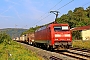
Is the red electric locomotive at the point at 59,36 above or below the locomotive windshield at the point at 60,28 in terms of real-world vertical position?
below

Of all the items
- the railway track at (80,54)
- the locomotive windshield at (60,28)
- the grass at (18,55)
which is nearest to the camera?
the grass at (18,55)

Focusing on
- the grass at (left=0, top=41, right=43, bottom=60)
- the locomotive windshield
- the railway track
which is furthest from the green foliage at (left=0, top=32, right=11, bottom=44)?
the railway track

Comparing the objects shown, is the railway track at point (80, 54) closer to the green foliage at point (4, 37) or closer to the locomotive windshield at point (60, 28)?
the locomotive windshield at point (60, 28)

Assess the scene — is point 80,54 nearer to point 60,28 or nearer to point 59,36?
point 59,36

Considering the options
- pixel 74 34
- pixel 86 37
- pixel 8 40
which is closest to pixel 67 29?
pixel 8 40

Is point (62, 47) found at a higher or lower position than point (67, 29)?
lower

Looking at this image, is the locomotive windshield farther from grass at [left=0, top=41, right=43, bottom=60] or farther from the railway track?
grass at [left=0, top=41, right=43, bottom=60]

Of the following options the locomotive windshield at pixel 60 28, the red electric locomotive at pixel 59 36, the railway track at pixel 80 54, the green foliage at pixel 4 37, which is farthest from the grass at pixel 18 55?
the green foliage at pixel 4 37

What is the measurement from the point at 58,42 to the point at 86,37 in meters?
31.6

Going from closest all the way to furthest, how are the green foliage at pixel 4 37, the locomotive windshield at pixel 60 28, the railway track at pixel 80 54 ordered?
the railway track at pixel 80 54, the locomotive windshield at pixel 60 28, the green foliage at pixel 4 37

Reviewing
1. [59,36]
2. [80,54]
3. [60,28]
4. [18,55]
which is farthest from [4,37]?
[80,54]

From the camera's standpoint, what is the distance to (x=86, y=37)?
54.2m

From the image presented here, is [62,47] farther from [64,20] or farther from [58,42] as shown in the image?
[64,20]

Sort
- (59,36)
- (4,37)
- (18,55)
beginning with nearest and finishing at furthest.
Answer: (18,55)
(59,36)
(4,37)
